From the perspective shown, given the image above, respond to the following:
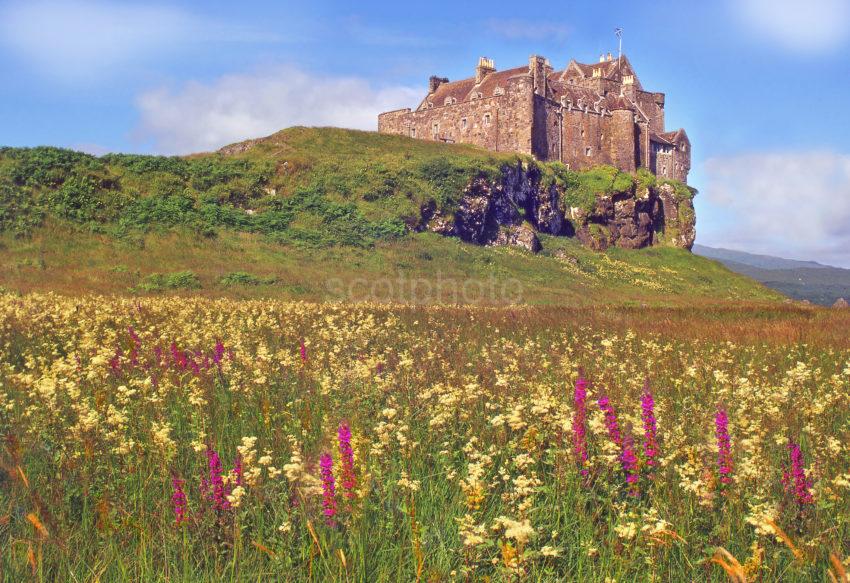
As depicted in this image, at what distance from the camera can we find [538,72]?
209ft

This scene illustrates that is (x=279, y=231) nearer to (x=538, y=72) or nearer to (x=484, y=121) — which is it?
(x=484, y=121)

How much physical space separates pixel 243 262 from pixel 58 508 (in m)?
29.5

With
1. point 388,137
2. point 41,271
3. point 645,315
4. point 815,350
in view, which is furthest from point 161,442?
point 388,137

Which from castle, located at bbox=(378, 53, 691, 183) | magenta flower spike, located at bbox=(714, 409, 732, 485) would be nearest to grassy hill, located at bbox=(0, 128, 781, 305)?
castle, located at bbox=(378, 53, 691, 183)

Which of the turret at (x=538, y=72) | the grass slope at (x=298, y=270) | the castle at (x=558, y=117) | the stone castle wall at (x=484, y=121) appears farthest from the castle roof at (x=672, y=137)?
the grass slope at (x=298, y=270)

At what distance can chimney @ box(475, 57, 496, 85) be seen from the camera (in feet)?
227

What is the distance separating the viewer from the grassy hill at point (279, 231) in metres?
29.6

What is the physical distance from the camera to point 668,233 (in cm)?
7238

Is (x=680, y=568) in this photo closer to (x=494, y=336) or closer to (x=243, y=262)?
(x=494, y=336)

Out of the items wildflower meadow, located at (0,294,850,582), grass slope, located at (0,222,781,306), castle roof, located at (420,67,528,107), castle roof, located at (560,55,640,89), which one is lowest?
wildflower meadow, located at (0,294,850,582)

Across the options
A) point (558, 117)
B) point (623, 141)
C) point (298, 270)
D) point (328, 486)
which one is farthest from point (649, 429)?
point (623, 141)

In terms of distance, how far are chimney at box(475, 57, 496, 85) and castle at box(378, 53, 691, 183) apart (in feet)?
0.34

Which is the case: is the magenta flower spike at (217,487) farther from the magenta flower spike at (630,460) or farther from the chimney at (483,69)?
the chimney at (483,69)

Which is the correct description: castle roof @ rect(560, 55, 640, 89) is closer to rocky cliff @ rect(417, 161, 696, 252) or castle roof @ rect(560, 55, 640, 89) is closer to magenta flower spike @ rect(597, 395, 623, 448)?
rocky cliff @ rect(417, 161, 696, 252)
